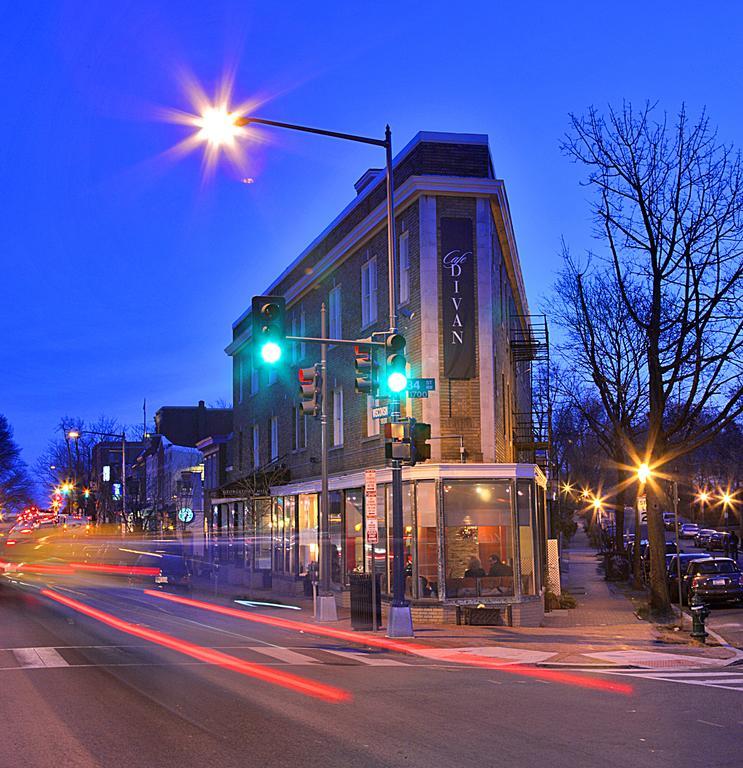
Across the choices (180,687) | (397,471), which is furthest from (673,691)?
(397,471)

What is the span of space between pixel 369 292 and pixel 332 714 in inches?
746

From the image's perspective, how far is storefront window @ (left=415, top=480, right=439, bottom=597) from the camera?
22.8 meters

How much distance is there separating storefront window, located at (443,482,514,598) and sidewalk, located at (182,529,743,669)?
5.58 feet

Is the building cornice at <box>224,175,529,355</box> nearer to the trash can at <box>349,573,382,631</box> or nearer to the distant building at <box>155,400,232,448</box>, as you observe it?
the trash can at <box>349,573,382,631</box>

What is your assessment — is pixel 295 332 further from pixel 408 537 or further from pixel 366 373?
pixel 366 373

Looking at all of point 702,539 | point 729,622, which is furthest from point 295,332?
point 702,539

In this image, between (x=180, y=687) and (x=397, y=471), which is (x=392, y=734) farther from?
(x=397, y=471)

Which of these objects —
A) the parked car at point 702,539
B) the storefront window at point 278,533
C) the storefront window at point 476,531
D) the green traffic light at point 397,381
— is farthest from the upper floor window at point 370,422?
the parked car at point 702,539

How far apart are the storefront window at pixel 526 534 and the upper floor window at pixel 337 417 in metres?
8.33

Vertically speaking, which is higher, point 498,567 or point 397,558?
point 397,558

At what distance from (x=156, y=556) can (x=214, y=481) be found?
52.8 feet

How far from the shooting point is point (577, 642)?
60.5 ft

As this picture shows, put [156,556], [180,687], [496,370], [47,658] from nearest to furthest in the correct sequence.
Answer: [180,687], [47,658], [496,370], [156,556]

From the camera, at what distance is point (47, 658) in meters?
14.6
